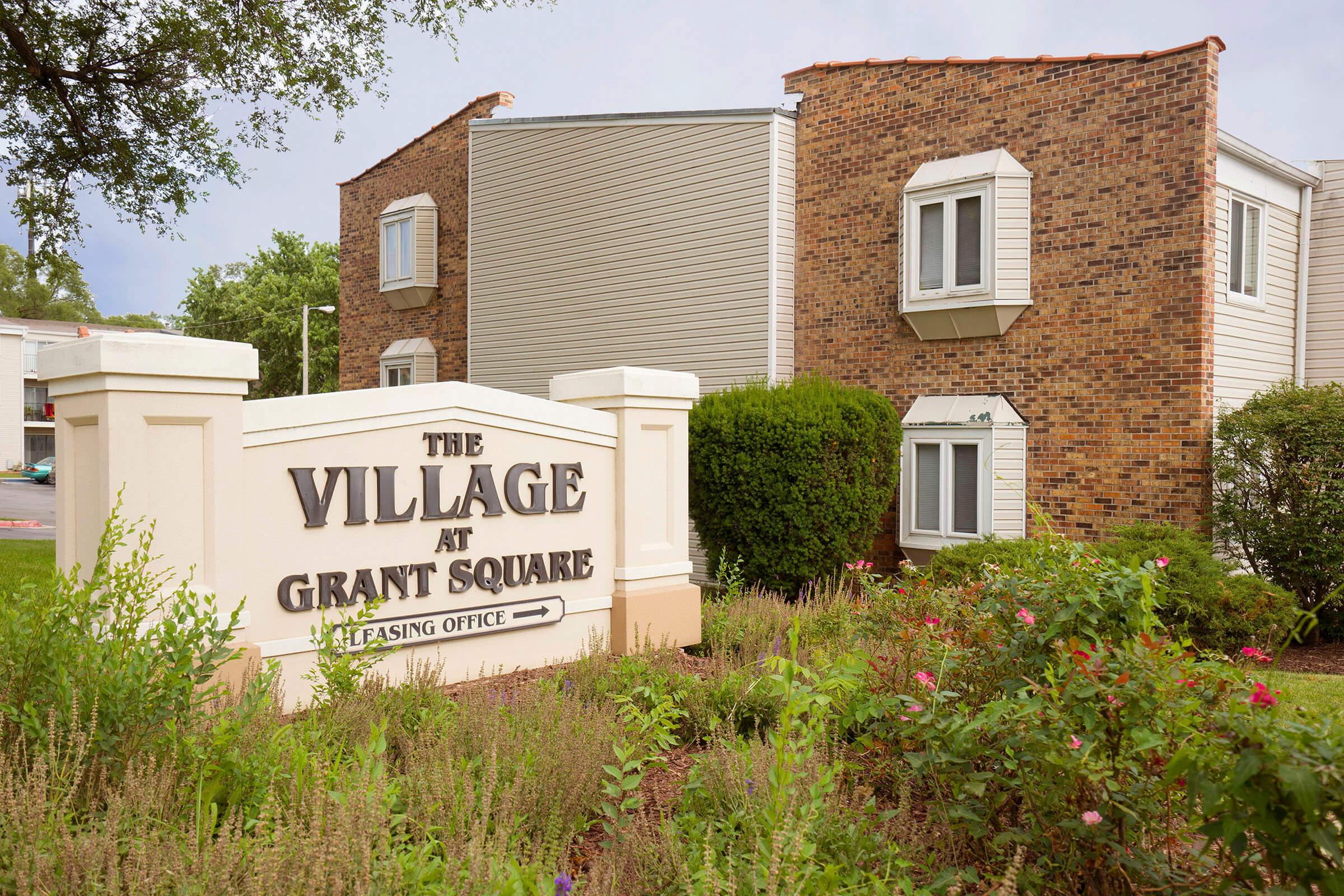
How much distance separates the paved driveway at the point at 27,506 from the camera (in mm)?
22016

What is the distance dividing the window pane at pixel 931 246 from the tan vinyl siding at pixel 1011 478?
225cm

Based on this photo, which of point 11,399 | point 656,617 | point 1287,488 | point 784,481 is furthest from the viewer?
point 11,399

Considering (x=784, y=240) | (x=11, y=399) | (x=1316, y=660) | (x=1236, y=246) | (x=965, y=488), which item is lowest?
(x=1316, y=660)

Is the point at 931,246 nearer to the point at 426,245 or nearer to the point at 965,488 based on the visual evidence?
the point at 965,488

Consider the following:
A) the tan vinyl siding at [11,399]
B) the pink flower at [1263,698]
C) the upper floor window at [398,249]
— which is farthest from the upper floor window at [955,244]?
the tan vinyl siding at [11,399]

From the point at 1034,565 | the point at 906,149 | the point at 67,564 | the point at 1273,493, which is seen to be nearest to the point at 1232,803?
the point at 1034,565

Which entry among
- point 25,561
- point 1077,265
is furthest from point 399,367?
point 1077,265

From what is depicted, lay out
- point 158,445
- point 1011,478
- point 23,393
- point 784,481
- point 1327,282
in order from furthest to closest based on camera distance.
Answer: point 23,393, point 1327,282, point 1011,478, point 784,481, point 158,445

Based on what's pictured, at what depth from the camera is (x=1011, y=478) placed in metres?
12.6

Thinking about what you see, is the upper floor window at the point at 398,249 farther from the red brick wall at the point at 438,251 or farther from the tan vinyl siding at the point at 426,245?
the red brick wall at the point at 438,251

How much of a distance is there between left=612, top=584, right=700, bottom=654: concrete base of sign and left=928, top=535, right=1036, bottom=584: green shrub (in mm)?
3011

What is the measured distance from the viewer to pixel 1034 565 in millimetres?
4594

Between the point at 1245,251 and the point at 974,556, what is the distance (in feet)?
20.9

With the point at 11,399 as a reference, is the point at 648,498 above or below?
below
